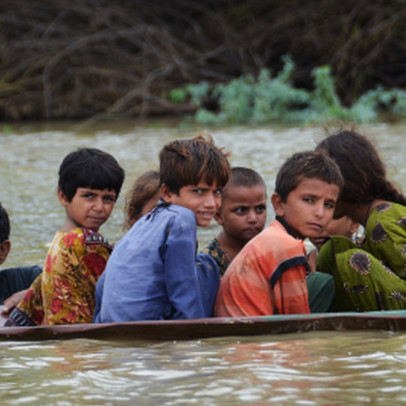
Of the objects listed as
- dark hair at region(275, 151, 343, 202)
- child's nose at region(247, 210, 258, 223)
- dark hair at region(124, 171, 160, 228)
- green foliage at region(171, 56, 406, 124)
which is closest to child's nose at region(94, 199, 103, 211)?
dark hair at region(124, 171, 160, 228)

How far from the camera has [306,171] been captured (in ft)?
10.7

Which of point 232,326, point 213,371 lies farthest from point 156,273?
point 213,371

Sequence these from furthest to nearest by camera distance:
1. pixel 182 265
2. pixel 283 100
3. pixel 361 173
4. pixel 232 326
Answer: pixel 283 100
pixel 361 173
pixel 232 326
pixel 182 265

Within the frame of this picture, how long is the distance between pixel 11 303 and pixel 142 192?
30.7 inches

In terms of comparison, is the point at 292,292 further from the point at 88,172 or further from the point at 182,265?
the point at 88,172

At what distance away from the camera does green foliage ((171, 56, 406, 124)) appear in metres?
12.7

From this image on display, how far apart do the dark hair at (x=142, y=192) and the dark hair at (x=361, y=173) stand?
783 mm

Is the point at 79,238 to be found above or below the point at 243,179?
below

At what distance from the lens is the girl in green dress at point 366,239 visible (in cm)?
331

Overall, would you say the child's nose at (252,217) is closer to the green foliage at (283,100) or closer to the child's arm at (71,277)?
the child's arm at (71,277)

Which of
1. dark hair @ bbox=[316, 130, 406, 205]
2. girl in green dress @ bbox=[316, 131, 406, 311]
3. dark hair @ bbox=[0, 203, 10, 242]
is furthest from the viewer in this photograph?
dark hair @ bbox=[0, 203, 10, 242]

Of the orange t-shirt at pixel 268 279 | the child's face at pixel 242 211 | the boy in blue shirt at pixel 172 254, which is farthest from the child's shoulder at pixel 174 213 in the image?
the child's face at pixel 242 211

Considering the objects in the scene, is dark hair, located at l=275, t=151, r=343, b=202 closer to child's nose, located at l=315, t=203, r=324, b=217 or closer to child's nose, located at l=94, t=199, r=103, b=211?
child's nose, located at l=315, t=203, r=324, b=217

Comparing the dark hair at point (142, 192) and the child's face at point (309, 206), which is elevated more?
the dark hair at point (142, 192)
